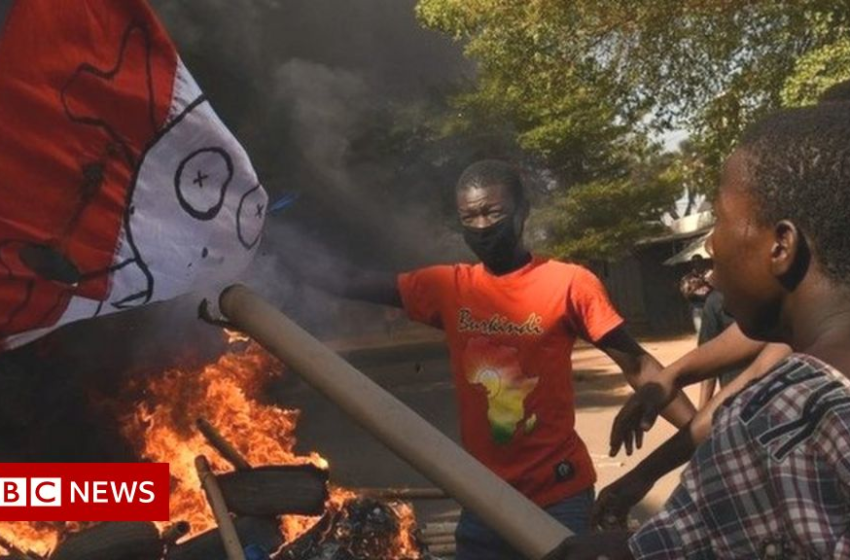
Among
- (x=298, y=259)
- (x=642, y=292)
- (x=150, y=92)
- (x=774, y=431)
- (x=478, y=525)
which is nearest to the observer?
(x=774, y=431)

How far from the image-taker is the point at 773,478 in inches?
53.3

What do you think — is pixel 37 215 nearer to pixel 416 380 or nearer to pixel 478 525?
pixel 478 525

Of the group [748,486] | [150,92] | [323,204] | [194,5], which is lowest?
[748,486]

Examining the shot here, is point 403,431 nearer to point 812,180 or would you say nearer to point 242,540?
point 812,180

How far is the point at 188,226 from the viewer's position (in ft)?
9.00

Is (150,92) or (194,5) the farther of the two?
(194,5)

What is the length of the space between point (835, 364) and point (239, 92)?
10984 millimetres

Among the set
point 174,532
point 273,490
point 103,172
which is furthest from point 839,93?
point 174,532

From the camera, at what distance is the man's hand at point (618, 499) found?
2.62 meters

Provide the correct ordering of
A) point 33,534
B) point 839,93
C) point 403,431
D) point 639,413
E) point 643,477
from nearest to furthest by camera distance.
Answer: point 403,431 → point 839,93 → point 643,477 → point 639,413 → point 33,534

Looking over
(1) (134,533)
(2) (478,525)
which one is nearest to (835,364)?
(2) (478,525)

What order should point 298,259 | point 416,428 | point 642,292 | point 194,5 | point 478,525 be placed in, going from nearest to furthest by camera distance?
point 416,428, point 478,525, point 298,259, point 194,5, point 642,292

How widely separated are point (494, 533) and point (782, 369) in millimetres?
1956

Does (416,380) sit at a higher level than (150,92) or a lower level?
higher
